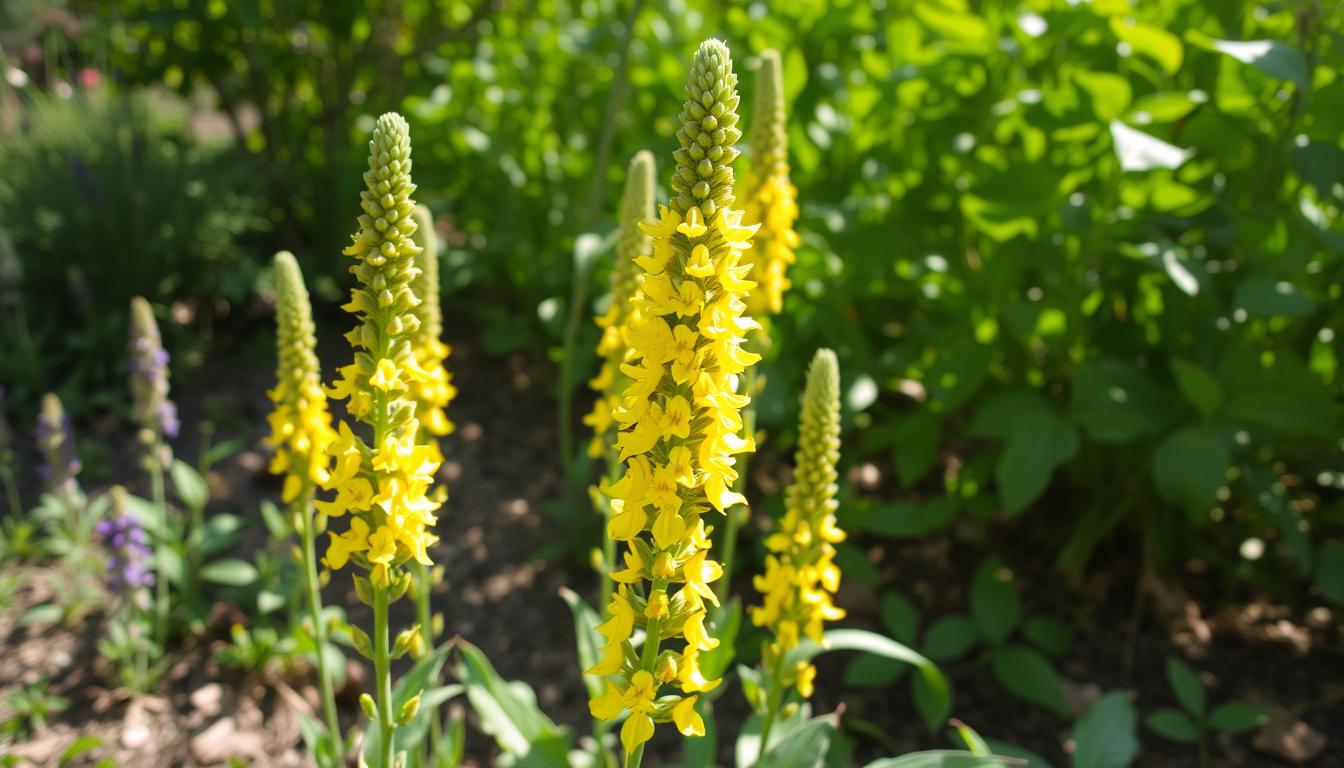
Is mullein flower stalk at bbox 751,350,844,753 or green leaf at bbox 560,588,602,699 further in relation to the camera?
green leaf at bbox 560,588,602,699

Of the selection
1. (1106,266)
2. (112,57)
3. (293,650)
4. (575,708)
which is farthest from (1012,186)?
(112,57)

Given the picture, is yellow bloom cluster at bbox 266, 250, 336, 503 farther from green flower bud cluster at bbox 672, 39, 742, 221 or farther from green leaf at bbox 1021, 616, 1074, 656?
green leaf at bbox 1021, 616, 1074, 656

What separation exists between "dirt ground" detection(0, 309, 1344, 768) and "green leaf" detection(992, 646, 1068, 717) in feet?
0.39

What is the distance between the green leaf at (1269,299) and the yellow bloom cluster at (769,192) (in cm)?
145

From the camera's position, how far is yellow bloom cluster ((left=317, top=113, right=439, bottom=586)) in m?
1.63

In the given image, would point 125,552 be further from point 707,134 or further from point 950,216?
point 950,216

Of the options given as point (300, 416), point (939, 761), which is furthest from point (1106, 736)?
point (300, 416)

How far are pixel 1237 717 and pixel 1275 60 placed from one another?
6.19 ft

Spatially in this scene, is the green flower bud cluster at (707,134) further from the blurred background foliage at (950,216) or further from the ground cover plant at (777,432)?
the blurred background foliage at (950,216)

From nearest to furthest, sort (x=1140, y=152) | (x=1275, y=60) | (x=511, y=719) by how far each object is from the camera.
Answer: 1. (x=511, y=719)
2. (x=1275, y=60)
3. (x=1140, y=152)

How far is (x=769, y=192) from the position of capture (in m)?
2.44

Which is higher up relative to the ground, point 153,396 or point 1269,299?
point 1269,299

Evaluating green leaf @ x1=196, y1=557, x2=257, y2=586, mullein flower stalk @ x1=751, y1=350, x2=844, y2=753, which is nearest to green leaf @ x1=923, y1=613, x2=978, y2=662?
mullein flower stalk @ x1=751, y1=350, x2=844, y2=753

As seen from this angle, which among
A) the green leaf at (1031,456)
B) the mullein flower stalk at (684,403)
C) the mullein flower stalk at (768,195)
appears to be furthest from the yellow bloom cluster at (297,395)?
the green leaf at (1031,456)
